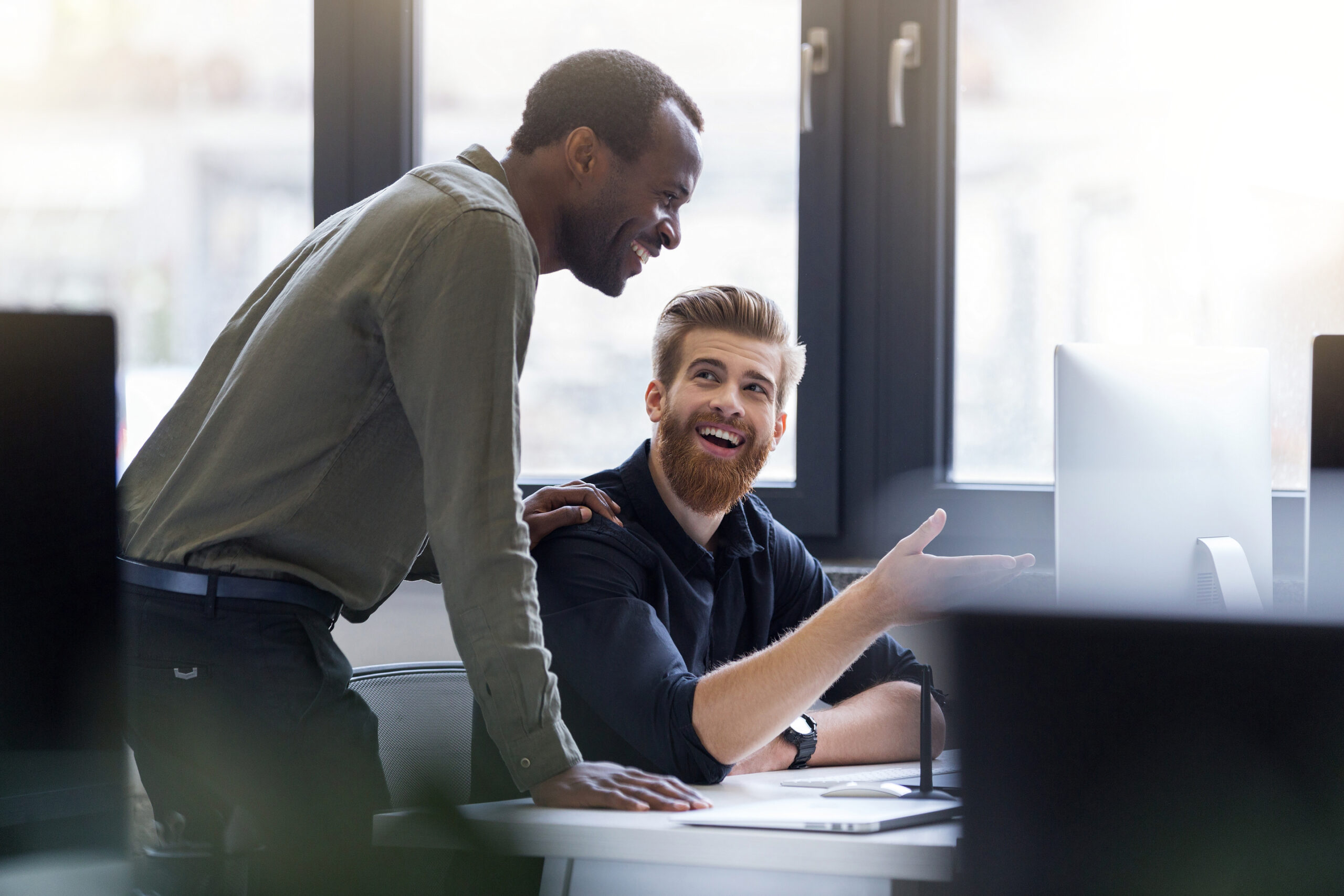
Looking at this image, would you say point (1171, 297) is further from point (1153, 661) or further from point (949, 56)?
point (1153, 661)

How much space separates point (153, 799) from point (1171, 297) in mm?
1977

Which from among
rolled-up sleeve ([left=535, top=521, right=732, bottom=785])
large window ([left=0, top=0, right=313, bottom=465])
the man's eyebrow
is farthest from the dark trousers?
large window ([left=0, top=0, right=313, bottom=465])

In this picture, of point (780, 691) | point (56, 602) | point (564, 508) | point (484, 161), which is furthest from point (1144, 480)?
point (56, 602)

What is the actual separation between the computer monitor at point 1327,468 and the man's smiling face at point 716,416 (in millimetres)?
764

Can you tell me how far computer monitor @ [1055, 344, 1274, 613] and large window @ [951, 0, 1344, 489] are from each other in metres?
0.90

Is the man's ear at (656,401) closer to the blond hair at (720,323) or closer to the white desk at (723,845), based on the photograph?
the blond hair at (720,323)

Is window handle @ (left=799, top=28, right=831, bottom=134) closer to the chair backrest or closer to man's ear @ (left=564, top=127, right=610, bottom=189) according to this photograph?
man's ear @ (left=564, top=127, right=610, bottom=189)

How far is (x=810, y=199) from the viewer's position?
94.4 inches

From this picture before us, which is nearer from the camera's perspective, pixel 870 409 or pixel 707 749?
pixel 707 749

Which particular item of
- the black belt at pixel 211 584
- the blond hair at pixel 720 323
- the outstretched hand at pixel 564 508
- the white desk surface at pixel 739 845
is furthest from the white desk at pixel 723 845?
the blond hair at pixel 720 323

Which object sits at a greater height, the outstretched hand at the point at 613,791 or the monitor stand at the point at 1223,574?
the monitor stand at the point at 1223,574

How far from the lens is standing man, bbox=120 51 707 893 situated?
1.08 metres

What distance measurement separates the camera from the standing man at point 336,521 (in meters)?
1.08

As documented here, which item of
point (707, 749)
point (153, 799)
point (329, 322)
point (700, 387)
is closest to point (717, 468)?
point (700, 387)
